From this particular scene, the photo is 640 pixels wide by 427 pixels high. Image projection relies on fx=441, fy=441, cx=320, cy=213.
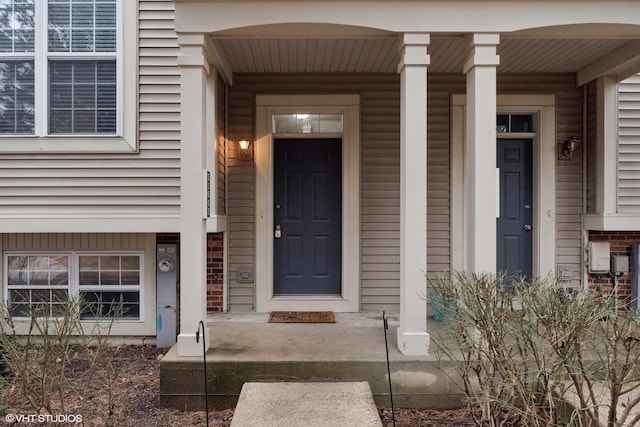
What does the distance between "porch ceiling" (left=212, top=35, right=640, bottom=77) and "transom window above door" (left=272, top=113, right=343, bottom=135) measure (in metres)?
0.48

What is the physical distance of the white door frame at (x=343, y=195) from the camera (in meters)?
4.80

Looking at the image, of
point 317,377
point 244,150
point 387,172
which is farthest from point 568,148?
point 317,377

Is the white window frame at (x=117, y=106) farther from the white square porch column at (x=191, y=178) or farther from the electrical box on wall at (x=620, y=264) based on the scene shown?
the electrical box on wall at (x=620, y=264)

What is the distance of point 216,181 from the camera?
4.32 metres

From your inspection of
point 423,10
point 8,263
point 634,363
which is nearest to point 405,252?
point 634,363

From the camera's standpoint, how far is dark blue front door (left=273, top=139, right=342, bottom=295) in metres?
4.92

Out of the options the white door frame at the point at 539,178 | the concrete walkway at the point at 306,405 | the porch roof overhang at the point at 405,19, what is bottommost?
the concrete walkway at the point at 306,405

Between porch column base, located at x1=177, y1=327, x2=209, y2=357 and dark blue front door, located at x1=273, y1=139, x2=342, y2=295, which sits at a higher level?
dark blue front door, located at x1=273, y1=139, x2=342, y2=295

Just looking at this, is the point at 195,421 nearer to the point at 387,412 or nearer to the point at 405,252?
the point at 387,412

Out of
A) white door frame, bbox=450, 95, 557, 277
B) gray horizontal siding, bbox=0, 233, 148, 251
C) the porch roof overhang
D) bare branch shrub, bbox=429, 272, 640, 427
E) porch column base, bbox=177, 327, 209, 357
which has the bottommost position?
porch column base, bbox=177, 327, 209, 357

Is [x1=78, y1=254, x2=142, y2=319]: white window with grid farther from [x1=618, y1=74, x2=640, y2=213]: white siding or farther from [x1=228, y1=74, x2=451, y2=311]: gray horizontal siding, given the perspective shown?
[x1=618, y1=74, x2=640, y2=213]: white siding

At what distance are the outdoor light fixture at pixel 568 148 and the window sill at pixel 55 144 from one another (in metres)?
4.51

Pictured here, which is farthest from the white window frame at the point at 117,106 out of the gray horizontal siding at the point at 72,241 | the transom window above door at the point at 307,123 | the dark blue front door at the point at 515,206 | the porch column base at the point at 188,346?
the dark blue front door at the point at 515,206

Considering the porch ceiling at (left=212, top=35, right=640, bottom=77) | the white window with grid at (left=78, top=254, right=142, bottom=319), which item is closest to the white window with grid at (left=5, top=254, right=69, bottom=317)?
the white window with grid at (left=78, top=254, right=142, bottom=319)
